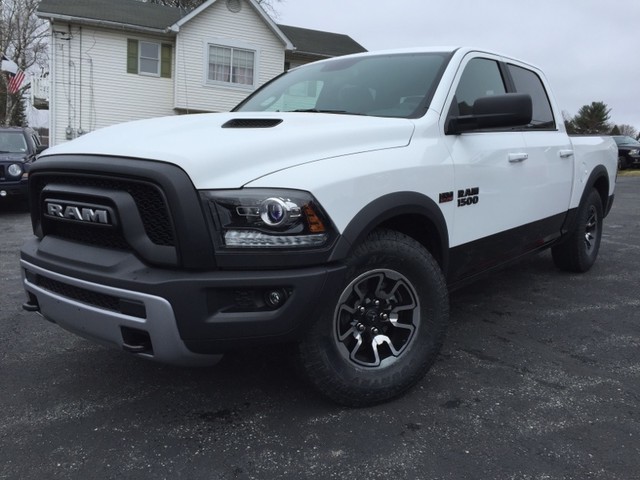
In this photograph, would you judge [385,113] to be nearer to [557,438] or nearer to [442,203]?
[442,203]

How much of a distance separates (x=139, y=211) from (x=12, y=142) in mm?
10171

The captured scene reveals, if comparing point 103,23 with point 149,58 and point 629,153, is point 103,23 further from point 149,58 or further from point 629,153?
point 629,153

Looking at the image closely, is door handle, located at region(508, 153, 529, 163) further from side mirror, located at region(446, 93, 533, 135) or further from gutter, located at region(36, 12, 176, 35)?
gutter, located at region(36, 12, 176, 35)

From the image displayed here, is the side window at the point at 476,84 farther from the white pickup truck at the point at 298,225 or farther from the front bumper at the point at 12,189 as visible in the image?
the front bumper at the point at 12,189

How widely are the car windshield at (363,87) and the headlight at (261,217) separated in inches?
45.9

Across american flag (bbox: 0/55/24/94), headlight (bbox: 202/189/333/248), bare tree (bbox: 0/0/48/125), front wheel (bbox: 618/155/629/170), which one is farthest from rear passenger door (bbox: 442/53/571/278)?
bare tree (bbox: 0/0/48/125)

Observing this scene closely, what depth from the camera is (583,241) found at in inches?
210

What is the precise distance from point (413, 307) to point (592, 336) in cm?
181

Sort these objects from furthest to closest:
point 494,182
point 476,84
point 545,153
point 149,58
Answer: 1. point 149,58
2. point 545,153
3. point 476,84
4. point 494,182

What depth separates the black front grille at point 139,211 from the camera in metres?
2.28

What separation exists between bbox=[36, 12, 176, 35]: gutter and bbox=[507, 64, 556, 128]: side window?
17851 millimetres

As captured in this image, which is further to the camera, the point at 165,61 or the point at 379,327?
the point at 165,61

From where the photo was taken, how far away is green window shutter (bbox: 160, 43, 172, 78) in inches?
820

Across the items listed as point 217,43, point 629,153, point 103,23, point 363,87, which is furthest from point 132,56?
point 629,153
